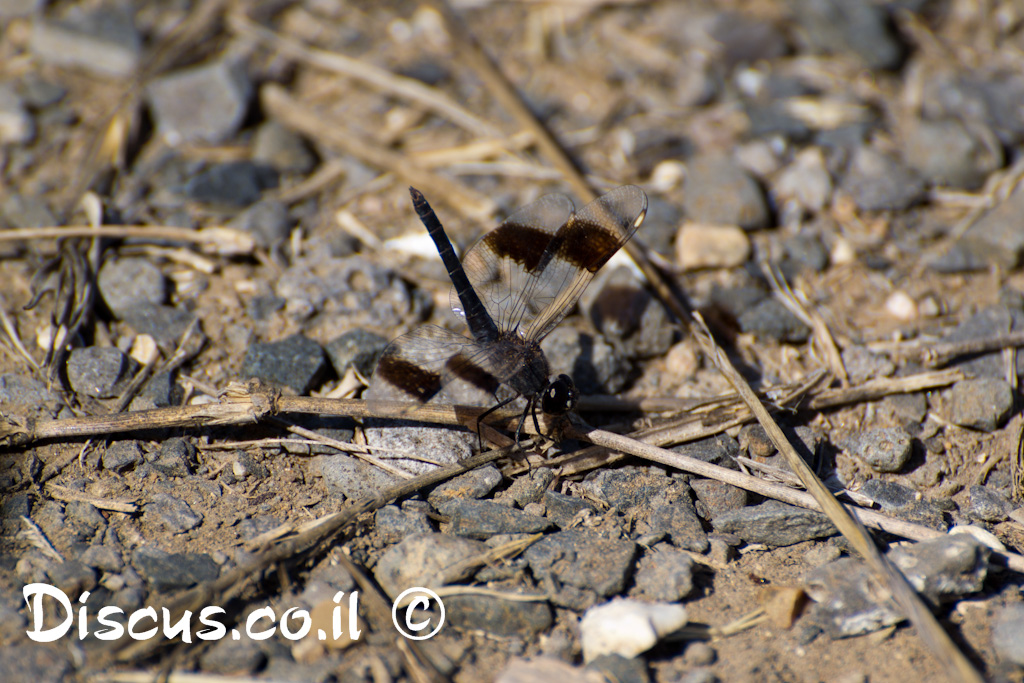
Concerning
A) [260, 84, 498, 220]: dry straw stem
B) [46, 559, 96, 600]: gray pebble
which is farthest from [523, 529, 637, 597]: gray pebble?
[260, 84, 498, 220]: dry straw stem

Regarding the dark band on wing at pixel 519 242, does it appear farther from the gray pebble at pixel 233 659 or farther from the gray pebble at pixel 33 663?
the gray pebble at pixel 33 663

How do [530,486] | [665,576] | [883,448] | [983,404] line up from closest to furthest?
[665,576] < [530,486] < [883,448] < [983,404]

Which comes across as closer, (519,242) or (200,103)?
(519,242)

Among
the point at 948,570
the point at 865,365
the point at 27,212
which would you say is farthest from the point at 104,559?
the point at 865,365

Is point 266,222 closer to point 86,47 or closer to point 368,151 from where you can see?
point 368,151

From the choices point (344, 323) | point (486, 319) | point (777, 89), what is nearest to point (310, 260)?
point (344, 323)

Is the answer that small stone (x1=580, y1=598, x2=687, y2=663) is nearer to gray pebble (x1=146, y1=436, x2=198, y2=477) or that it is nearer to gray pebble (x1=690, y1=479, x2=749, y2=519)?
gray pebble (x1=690, y1=479, x2=749, y2=519)
